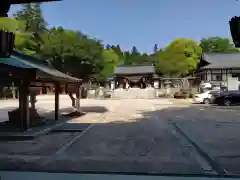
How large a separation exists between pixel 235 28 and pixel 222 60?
164ft

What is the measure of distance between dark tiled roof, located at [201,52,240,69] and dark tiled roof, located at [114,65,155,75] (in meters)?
12.6

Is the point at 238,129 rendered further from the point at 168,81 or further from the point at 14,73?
the point at 168,81

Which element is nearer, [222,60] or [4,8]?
[4,8]

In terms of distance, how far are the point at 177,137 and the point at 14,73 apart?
5.95 meters

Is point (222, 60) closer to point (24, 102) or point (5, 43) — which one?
point (24, 102)

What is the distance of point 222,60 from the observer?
177ft

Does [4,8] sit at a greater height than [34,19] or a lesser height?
lesser

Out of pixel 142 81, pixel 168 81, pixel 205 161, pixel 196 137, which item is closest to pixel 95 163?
pixel 205 161

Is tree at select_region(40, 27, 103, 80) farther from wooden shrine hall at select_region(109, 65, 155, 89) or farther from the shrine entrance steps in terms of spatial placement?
wooden shrine hall at select_region(109, 65, 155, 89)

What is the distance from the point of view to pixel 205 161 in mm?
7867

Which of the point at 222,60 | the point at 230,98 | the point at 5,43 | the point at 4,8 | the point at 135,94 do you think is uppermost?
the point at 222,60

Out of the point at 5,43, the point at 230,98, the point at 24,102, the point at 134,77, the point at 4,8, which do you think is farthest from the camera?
the point at 134,77

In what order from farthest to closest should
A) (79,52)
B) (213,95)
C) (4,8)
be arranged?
(79,52)
(213,95)
(4,8)

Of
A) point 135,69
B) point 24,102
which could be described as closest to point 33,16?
point 135,69
